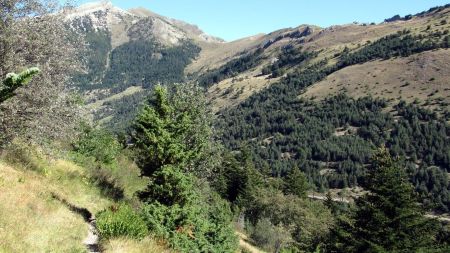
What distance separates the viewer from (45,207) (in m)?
15.4

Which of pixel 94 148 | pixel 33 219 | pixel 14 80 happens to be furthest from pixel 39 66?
pixel 94 148

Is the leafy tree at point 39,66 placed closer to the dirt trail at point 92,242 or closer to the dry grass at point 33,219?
the dry grass at point 33,219

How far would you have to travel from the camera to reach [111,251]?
39.2 feet

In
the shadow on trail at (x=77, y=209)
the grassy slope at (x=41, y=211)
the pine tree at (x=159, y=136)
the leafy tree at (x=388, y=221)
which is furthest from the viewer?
the leafy tree at (x=388, y=221)

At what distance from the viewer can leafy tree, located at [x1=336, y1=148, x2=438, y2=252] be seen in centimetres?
3953

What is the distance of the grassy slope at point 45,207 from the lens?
11.0 meters

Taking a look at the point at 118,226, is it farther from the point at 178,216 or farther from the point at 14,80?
the point at 14,80

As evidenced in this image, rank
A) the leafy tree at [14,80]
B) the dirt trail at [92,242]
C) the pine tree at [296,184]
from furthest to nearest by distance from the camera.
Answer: the pine tree at [296,184]
the dirt trail at [92,242]
the leafy tree at [14,80]

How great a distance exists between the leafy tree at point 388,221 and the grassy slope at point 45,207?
25.9 meters

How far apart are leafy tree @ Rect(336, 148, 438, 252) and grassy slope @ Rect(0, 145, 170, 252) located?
2592cm

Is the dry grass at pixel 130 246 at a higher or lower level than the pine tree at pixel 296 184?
higher

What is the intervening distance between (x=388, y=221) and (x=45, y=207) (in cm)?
3282

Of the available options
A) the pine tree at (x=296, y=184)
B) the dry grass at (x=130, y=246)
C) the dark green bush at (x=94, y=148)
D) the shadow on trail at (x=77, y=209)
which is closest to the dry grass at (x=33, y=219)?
Answer: the shadow on trail at (x=77, y=209)

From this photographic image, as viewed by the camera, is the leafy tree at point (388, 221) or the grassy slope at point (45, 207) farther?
the leafy tree at point (388, 221)
